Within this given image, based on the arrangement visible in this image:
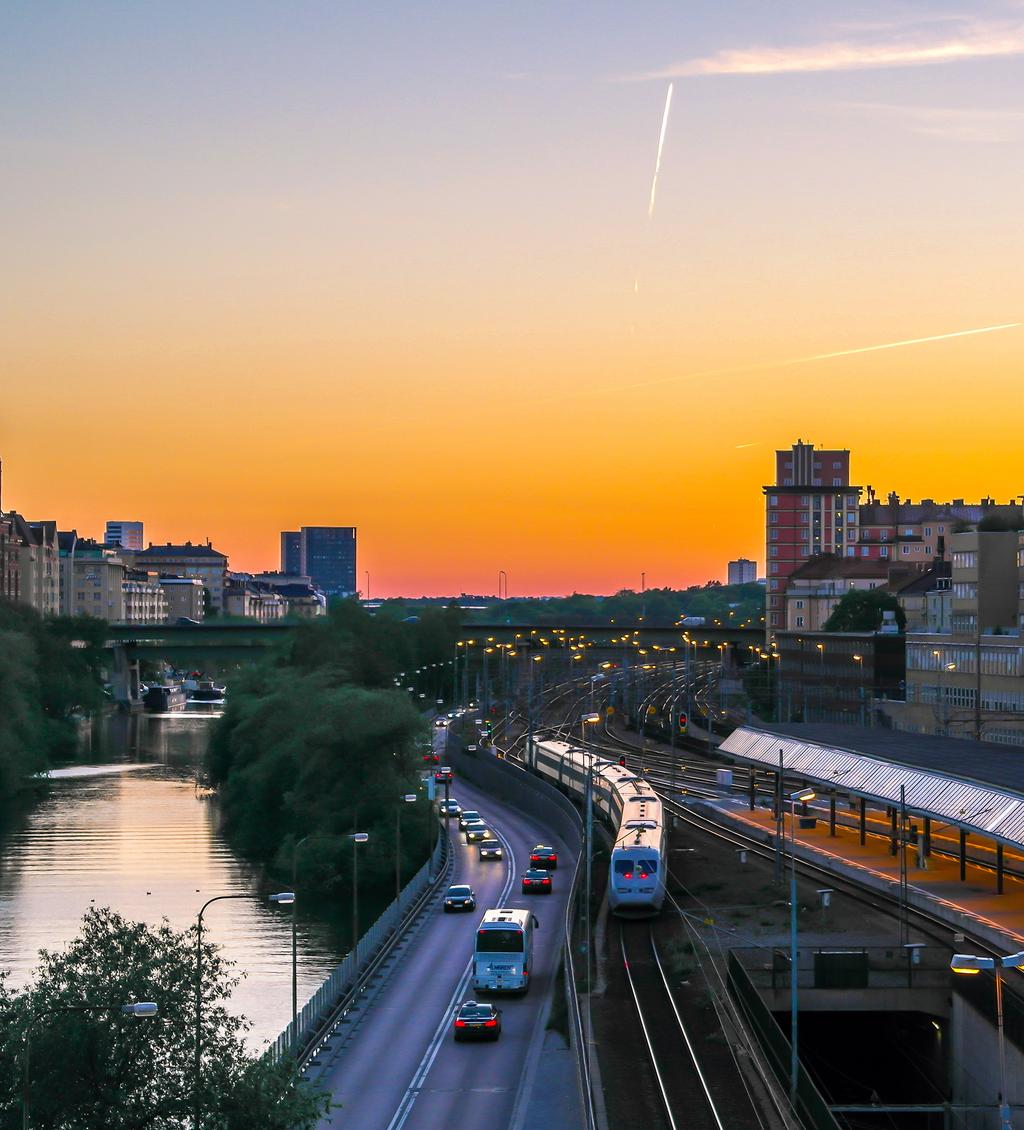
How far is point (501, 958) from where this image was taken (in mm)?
44375

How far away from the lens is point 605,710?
486 feet

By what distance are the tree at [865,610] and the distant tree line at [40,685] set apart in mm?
62837

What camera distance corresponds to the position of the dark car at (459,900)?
57.9 metres

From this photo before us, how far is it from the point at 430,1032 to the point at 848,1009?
10538 mm

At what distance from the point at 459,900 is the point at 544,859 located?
10506mm

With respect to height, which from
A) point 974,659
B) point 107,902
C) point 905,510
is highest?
point 905,510

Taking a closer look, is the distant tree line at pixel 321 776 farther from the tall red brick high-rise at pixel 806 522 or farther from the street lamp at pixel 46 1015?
the tall red brick high-rise at pixel 806 522

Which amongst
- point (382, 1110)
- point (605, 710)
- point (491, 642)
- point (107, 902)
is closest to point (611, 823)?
point (107, 902)

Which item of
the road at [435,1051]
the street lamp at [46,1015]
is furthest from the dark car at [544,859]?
the street lamp at [46,1015]

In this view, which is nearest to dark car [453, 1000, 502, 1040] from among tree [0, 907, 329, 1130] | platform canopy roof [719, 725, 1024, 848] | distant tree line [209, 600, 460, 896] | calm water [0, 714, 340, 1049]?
calm water [0, 714, 340, 1049]

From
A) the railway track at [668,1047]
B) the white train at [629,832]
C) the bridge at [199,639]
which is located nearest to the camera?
the railway track at [668,1047]

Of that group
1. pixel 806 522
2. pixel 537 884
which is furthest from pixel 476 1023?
pixel 806 522

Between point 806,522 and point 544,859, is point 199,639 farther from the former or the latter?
point 544,859

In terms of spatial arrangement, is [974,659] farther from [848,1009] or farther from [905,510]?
[905,510]
